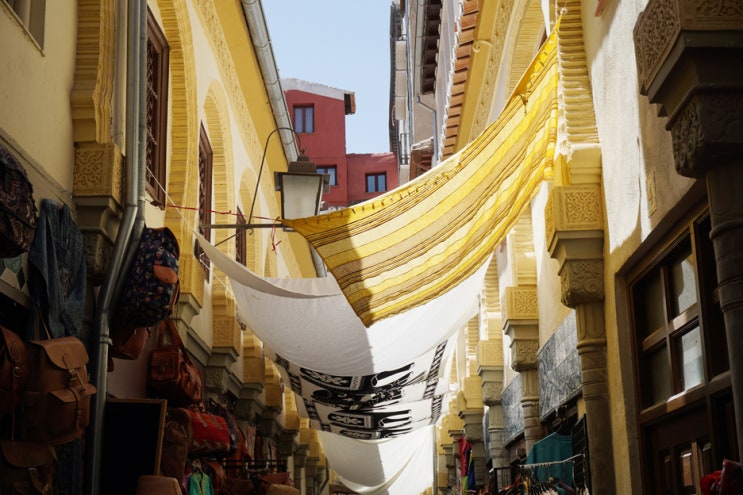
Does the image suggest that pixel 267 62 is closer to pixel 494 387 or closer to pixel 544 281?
pixel 494 387

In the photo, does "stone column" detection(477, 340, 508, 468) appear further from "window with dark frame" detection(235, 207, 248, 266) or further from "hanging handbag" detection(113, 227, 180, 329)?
"hanging handbag" detection(113, 227, 180, 329)

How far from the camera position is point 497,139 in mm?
6977

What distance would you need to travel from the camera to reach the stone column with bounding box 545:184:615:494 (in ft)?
20.7

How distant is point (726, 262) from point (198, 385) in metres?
5.55

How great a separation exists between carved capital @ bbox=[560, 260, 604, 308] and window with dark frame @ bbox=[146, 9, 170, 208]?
4.04m

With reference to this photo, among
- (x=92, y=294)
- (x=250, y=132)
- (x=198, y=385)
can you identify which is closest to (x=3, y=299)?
(x=92, y=294)

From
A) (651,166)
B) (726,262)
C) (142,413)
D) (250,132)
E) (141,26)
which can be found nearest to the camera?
(726,262)

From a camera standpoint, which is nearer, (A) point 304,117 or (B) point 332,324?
(B) point 332,324

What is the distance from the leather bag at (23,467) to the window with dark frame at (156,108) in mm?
4018

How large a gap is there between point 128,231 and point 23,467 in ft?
6.35

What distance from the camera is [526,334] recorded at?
9.87 metres

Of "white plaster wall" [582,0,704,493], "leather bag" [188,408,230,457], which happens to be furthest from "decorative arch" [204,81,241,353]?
"white plaster wall" [582,0,704,493]

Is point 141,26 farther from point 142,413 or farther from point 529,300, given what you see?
point 529,300

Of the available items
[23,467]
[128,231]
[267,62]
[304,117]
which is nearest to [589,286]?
[128,231]
